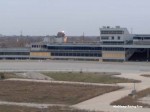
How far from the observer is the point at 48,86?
1542 inches

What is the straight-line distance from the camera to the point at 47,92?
3500 centimetres

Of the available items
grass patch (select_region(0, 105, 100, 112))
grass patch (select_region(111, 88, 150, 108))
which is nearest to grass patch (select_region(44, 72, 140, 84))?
grass patch (select_region(111, 88, 150, 108))

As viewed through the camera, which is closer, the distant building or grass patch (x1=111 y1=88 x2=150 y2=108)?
grass patch (x1=111 y1=88 x2=150 y2=108)

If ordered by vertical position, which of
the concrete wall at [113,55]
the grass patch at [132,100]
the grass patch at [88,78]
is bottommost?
the grass patch at [88,78]

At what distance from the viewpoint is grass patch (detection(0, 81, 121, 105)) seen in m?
31.6

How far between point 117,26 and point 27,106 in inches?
2274

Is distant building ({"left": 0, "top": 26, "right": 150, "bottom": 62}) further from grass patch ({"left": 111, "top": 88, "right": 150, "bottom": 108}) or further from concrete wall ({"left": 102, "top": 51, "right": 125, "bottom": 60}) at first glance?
grass patch ({"left": 111, "top": 88, "right": 150, "bottom": 108})

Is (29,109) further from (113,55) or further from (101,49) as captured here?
(113,55)

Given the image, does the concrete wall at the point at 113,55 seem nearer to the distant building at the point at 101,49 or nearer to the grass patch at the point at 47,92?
the distant building at the point at 101,49

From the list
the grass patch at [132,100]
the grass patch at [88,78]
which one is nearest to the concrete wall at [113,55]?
the grass patch at [88,78]

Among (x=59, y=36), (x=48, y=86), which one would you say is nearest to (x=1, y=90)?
(x=48, y=86)

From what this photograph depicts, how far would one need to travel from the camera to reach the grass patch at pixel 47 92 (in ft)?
104

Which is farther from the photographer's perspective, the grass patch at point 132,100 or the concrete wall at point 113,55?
the concrete wall at point 113,55

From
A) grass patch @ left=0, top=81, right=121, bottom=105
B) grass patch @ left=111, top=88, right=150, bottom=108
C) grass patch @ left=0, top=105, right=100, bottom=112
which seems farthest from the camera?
grass patch @ left=0, top=81, right=121, bottom=105
